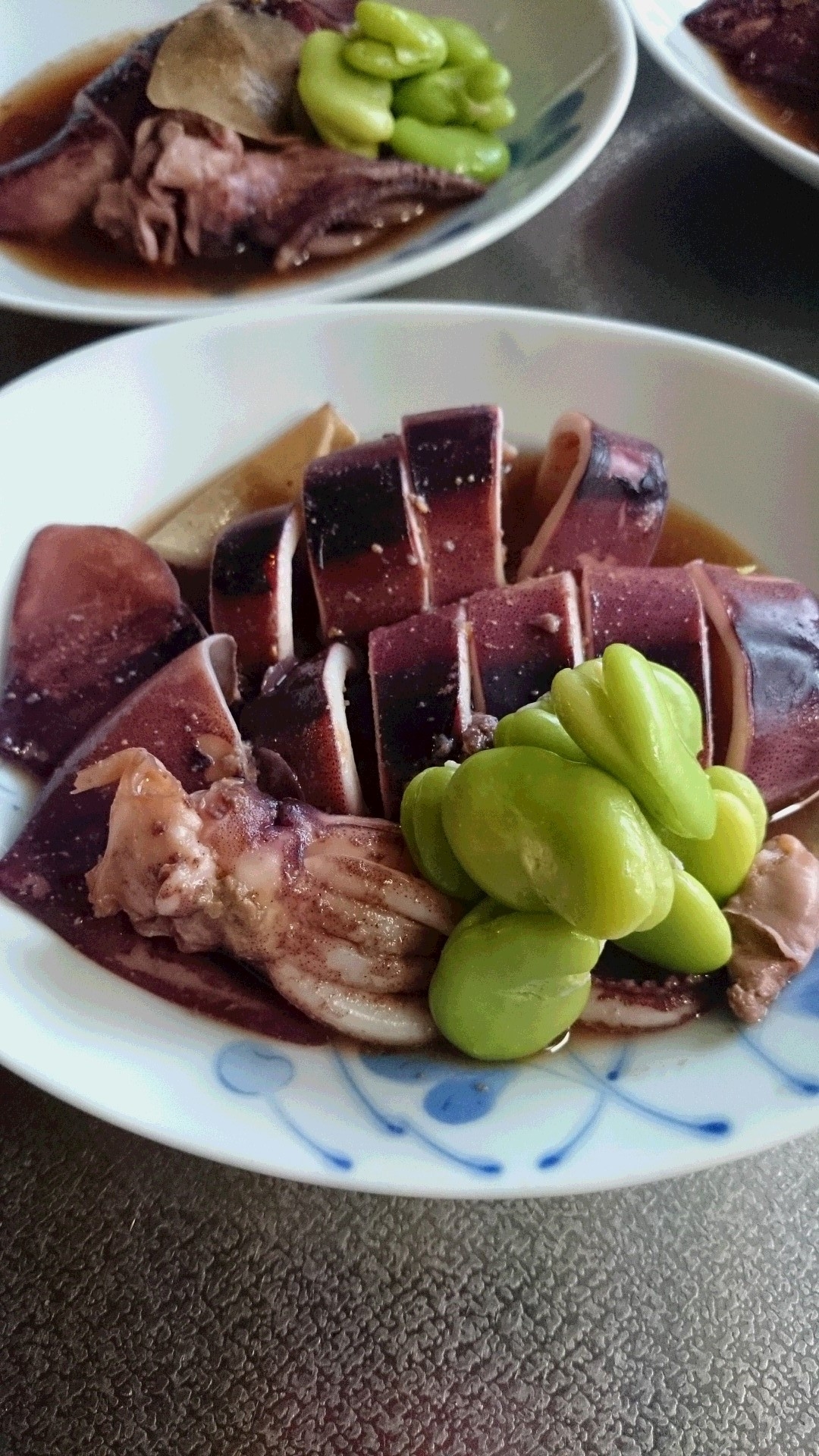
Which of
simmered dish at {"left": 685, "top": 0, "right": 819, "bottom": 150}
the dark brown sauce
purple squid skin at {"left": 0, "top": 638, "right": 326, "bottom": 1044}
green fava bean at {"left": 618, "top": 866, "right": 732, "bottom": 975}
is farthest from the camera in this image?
simmered dish at {"left": 685, "top": 0, "right": 819, "bottom": 150}

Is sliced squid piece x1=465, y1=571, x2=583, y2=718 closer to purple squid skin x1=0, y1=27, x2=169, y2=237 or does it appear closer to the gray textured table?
the gray textured table

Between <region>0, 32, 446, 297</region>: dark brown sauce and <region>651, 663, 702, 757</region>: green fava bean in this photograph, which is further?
<region>0, 32, 446, 297</region>: dark brown sauce

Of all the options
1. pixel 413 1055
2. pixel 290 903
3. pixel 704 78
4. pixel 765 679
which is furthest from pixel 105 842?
pixel 704 78

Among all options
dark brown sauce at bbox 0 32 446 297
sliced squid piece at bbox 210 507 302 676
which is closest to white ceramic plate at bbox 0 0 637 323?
dark brown sauce at bbox 0 32 446 297

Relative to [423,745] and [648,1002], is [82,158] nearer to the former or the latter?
[423,745]

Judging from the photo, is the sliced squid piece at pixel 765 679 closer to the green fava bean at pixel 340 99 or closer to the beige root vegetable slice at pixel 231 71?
the green fava bean at pixel 340 99
